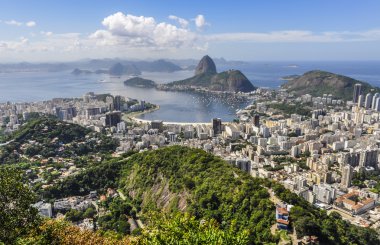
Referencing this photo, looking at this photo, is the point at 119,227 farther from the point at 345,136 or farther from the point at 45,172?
the point at 345,136

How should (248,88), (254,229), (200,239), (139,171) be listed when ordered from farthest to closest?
(248,88), (139,171), (254,229), (200,239)

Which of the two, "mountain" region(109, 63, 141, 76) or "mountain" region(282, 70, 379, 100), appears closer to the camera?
"mountain" region(282, 70, 379, 100)

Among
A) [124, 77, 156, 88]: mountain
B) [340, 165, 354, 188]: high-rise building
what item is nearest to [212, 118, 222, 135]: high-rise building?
[340, 165, 354, 188]: high-rise building

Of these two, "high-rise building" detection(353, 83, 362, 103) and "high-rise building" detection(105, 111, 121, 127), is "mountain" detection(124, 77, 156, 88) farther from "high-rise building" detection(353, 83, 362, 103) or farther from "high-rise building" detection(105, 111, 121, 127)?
"high-rise building" detection(353, 83, 362, 103)

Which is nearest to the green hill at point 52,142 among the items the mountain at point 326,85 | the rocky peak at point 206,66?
the mountain at point 326,85

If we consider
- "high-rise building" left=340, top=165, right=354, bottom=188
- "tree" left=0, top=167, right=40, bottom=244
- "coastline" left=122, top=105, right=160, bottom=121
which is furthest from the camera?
"coastline" left=122, top=105, right=160, bottom=121

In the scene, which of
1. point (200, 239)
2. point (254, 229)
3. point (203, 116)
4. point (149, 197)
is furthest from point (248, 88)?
point (200, 239)
